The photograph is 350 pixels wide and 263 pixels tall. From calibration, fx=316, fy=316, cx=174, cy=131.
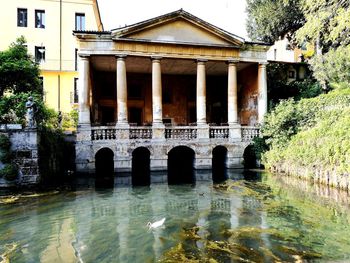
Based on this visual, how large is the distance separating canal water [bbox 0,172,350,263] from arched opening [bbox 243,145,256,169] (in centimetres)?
699

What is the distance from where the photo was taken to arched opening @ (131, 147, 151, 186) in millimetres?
16109

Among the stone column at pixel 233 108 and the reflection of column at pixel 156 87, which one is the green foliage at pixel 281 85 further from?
the reflection of column at pixel 156 87

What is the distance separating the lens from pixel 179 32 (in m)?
20.2

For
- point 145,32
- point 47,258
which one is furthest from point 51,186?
point 145,32

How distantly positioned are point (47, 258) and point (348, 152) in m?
10.7

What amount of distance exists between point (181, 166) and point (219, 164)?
264 centimetres

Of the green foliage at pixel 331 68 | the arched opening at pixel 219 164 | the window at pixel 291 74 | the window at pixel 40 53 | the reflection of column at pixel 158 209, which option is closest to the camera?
the reflection of column at pixel 158 209

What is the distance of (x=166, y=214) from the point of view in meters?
9.73

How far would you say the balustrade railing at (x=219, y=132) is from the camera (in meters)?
20.0

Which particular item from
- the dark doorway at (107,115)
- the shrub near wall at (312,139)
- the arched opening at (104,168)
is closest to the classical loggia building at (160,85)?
the arched opening at (104,168)

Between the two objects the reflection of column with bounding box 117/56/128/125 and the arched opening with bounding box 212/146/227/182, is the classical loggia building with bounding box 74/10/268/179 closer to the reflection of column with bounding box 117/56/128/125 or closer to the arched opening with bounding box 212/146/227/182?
the reflection of column with bounding box 117/56/128/125

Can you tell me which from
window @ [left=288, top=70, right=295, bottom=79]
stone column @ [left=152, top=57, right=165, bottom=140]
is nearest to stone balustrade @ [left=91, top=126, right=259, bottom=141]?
stone column @ [left=152, top=57, right=165, bottom=140]

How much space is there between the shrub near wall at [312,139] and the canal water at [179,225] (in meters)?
1.02

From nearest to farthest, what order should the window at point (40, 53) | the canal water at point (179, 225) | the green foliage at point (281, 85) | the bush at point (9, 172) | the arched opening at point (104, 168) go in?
the canal water at point (179, 225) → the bush at point (9, 172) → the arched opening at point (104, 168) → the green foliage at point (281, 85) → the window at point (40, 53)
